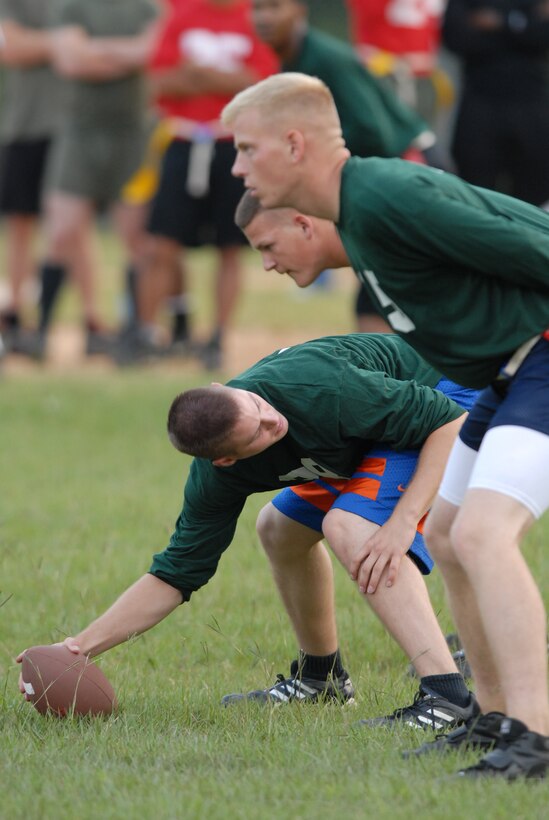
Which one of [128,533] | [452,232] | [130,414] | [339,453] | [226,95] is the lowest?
[130,414]

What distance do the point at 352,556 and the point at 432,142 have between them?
15.5ft

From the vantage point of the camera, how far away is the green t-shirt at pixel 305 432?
4.32 meters

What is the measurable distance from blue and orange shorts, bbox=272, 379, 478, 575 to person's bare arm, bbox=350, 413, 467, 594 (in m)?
0.05

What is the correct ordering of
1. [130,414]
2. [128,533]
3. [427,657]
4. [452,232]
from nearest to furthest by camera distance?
[452,232], [427,657], [128,533], [130,414]

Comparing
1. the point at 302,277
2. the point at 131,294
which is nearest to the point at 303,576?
the point at 302,277

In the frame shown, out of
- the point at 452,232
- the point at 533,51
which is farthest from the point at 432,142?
the point at 452,232

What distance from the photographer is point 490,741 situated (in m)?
3.71

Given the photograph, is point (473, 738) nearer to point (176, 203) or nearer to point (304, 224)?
point (304, 224)

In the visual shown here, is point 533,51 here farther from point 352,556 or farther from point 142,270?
point 352,556

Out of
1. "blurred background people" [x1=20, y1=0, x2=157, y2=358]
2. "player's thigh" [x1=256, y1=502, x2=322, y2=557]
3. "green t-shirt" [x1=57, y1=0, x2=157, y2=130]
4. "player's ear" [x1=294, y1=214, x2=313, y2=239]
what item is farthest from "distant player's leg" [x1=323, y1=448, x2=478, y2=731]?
"green t-shirt" [x1=57, y1=0, x2=157, y2=130]

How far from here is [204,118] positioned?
10469mm

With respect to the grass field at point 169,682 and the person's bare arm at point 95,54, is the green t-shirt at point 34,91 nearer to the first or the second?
the person's bare arm at point 95,54

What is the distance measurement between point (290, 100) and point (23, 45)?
772cm

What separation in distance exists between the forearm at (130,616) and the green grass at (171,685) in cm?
22
